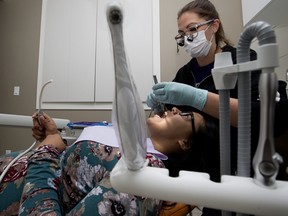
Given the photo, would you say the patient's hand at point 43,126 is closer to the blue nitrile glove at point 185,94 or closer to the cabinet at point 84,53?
the blue nitrile glove at point 185,94

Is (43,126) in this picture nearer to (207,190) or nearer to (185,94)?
(185,94)

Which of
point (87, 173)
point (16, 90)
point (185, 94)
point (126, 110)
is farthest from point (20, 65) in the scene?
point (126, 110)

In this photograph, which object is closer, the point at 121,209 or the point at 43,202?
the point at 121,209

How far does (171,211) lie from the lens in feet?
2.64

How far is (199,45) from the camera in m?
1.32

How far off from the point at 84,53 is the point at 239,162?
98.6 inches

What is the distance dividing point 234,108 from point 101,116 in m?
2.03

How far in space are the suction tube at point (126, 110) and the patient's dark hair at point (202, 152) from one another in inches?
21.4

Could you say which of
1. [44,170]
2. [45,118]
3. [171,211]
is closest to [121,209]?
[171,211]

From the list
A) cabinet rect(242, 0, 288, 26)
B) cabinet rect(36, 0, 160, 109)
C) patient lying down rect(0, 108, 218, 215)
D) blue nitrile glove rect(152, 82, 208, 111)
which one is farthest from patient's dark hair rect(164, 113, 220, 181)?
cabinet rect(36, 0, 160, 109)

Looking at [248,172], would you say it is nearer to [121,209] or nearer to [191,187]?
[191,187]

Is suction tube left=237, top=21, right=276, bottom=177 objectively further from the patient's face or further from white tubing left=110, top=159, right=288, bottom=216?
the patient's face

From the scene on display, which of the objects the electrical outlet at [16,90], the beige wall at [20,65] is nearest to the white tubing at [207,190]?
the beige wall at [20,65]

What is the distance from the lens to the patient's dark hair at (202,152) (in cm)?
89
